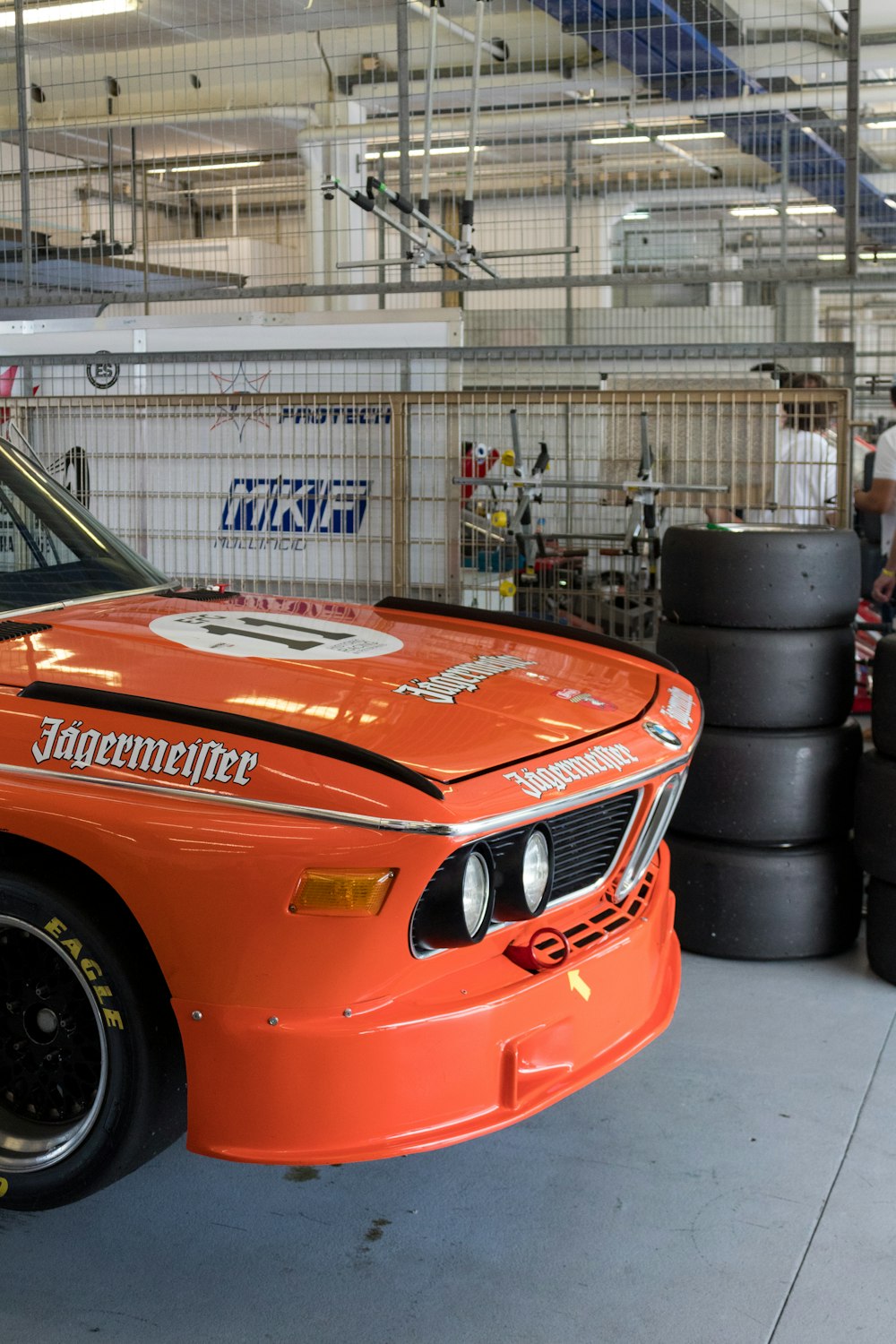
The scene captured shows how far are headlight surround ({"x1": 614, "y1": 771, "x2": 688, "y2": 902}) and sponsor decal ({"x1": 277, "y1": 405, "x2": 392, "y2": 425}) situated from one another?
10.8 ft

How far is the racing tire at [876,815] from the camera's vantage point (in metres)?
3.61

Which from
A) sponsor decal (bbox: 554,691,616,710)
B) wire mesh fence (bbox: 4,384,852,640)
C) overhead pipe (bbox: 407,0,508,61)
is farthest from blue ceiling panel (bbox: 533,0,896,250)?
sponsor decal (bbox: 554,691,616,710)

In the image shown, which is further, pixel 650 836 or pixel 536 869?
pixel 650 836

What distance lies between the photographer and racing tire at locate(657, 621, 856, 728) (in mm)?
3830

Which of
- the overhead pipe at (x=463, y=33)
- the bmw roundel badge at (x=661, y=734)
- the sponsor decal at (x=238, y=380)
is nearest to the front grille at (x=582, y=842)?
the bmw roundel badge at (x=661, y=734)

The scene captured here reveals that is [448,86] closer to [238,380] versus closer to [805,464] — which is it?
[238,380]

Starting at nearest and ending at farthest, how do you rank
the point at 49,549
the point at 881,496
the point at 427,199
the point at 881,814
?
the point at 49,549 → the point at 881,814 → the point at 427,199 → the point at 881,496

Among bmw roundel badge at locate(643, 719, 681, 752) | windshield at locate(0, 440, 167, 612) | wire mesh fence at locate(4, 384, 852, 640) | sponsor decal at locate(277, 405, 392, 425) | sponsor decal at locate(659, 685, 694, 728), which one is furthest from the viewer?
sponsor decal at locate(277, 405, 392, 425)

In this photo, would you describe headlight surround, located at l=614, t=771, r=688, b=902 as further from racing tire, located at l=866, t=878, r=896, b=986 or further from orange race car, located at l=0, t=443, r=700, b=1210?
racing tire, located at l=866, t=878, r=896, b=986

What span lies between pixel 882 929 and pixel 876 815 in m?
0.35

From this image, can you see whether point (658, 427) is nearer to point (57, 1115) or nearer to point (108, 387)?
point (108, 387)

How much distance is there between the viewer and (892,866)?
143 inches

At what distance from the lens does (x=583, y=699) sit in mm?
2650

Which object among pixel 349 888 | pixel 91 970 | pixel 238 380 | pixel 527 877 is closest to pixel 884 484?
pixel 238 380
